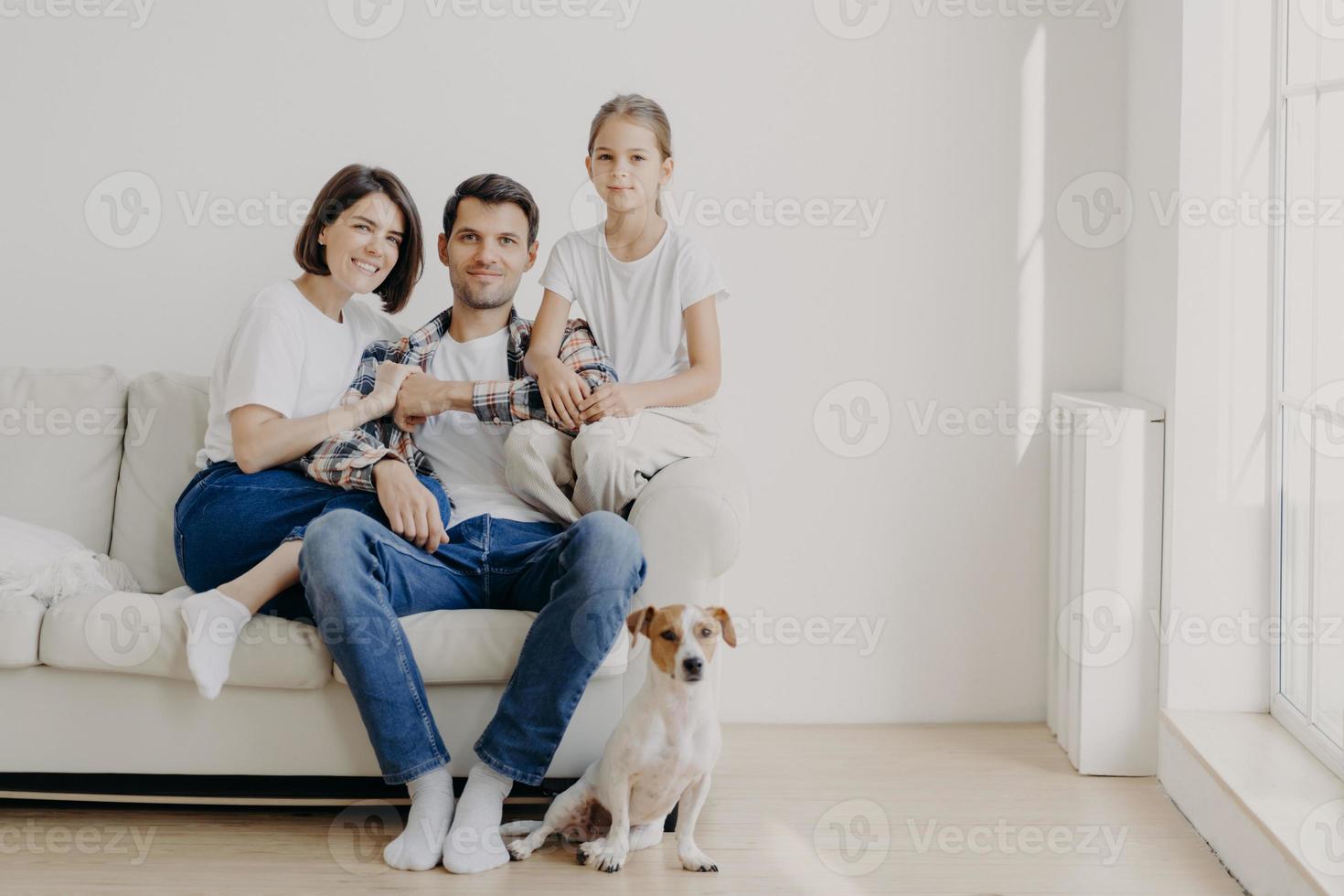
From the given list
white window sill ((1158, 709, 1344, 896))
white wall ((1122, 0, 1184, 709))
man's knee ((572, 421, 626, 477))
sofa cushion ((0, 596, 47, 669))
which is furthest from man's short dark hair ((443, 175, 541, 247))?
white window sill ((1158, 709, 1344, 896))

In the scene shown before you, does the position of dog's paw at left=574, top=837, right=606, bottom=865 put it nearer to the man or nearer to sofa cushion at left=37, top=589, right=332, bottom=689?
the man

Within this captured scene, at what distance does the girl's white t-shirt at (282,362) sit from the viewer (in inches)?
88.0

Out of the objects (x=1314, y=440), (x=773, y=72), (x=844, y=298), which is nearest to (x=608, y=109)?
(x=773, y=72)

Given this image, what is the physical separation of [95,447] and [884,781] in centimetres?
188

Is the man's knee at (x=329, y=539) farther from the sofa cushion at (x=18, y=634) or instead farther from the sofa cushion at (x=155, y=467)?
the sofa cushion at (x=155, y=467)

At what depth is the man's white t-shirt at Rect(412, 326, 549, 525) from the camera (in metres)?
2.39

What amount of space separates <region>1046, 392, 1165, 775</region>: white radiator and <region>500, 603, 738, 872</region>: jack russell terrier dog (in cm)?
93

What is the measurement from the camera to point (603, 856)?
1.94 metres

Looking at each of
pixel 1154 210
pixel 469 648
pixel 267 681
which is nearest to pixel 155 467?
pixel 267 681

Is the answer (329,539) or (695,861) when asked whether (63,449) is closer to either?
(329,539)

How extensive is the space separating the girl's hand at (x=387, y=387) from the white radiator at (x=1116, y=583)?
1413 mm

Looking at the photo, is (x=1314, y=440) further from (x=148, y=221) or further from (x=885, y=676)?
(x=148, y=221)

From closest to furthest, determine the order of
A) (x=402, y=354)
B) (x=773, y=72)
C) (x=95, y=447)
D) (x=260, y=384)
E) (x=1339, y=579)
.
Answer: (x=1339, y=579)
(x=260, y=384)
(x=402, y=354)
(x=95, y=447)
(x=773, y=72)

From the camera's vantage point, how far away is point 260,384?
7.28 ft
